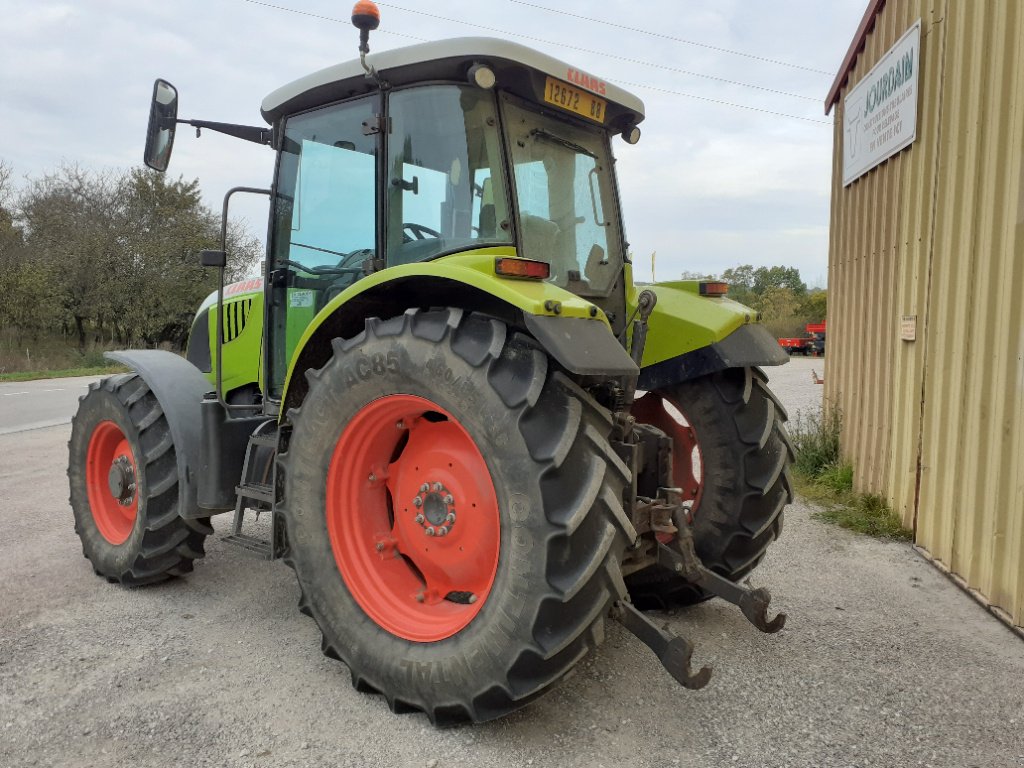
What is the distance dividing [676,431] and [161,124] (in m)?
2.83

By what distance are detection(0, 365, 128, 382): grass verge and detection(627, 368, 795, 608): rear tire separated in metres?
19.7

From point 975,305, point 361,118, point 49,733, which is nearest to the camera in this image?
point 49,733

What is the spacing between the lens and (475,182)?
289 centimetres

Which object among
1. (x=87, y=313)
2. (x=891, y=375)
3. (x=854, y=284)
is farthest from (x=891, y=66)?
(x=87, y=313)

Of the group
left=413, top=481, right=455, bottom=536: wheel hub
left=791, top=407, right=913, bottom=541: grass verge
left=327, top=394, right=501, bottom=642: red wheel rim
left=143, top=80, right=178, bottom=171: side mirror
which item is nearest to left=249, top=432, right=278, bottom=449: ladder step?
left=327, top=394, right=501, bottom=642: red wheel rim

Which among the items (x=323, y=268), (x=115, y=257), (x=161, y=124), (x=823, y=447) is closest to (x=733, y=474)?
(x=323, y=268)

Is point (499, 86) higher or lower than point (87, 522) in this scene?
higher

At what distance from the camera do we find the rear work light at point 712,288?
3590mm

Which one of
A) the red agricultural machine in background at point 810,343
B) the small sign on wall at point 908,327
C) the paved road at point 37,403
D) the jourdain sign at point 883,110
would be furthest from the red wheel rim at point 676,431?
the red agricultural machine in background at point 810,343

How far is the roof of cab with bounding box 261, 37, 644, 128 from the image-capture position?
2777 mm

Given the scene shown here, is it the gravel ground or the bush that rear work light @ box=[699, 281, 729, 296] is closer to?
the gravel ground

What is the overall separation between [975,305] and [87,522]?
4.96 metres

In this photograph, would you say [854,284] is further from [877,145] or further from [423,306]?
[423,306]

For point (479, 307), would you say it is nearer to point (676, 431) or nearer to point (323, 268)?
point (323, 268)
